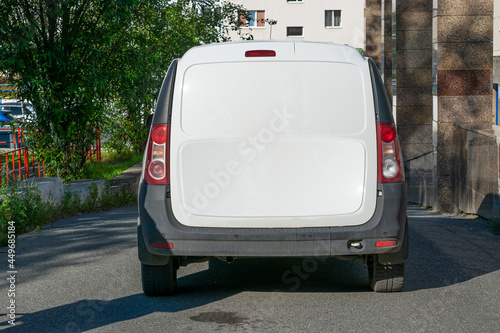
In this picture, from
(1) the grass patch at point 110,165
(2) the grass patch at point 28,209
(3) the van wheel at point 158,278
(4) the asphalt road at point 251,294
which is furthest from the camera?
(1) the grass patch at point 110,165

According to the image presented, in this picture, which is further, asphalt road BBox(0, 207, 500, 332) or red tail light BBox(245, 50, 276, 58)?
red tail light BBox(245, 50, 276, 58)

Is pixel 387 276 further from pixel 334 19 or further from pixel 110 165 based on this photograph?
pixel 334 19

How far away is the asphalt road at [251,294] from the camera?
209 inches

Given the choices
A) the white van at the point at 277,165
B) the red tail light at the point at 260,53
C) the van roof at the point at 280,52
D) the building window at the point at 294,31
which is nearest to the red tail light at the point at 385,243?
the white van at the point at 277,165

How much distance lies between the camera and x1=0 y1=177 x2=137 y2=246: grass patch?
9.27m

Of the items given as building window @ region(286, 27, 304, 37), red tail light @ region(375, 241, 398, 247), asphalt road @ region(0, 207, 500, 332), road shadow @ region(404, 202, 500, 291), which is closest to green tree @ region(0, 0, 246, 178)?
asphalt road @ region(0, 207, 500, 332)

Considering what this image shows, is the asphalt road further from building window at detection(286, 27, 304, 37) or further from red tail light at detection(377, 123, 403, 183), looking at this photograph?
building window at detection(286, 27, 304, 37)

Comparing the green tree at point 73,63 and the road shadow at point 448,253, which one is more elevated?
the green tree at point 73,63

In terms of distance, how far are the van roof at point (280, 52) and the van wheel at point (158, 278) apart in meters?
1.56

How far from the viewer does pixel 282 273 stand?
6.93 m

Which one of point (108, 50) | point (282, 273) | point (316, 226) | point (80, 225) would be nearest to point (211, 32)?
point (108, 50)

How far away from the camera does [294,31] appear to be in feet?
220

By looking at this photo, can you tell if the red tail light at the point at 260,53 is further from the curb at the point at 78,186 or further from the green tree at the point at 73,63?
the green tree at the point at 73,63

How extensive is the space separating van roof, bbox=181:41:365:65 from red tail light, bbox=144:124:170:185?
0.55m
